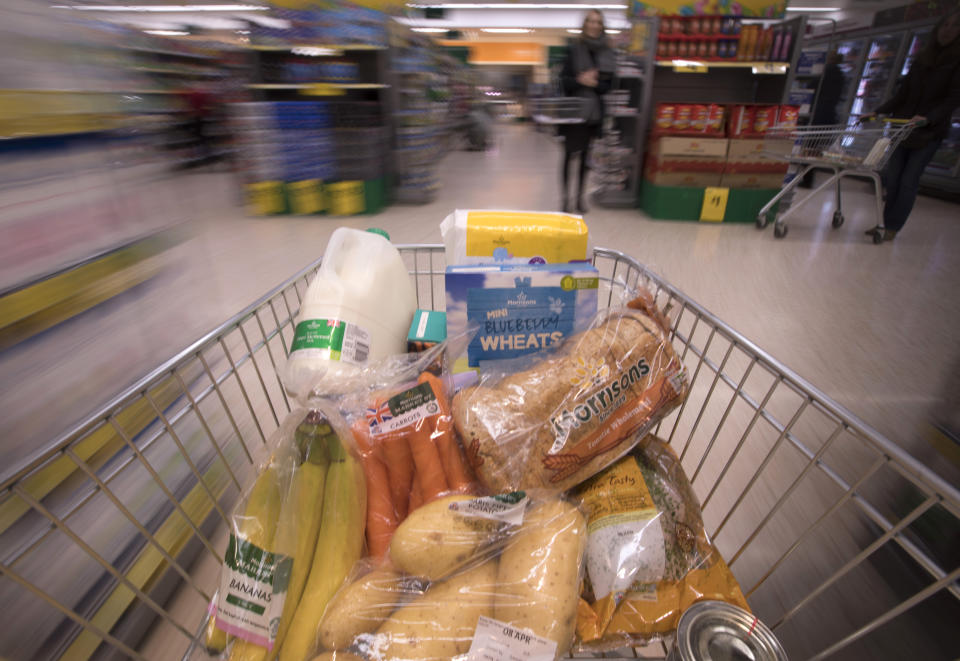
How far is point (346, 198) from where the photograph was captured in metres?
3.97

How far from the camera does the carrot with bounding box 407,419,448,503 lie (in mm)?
673

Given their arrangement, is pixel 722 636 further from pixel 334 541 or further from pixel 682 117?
pixel 682 117

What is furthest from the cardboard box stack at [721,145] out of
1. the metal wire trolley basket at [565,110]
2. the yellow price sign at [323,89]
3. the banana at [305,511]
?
the banana at [305,511]

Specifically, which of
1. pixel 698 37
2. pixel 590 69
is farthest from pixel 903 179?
pixel 590 69

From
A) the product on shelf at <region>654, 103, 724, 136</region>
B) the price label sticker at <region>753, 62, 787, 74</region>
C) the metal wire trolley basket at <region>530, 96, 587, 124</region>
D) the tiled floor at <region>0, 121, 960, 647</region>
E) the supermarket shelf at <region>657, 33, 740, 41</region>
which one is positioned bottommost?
the tiled floor at <region>0, 121, 960, 647</region>

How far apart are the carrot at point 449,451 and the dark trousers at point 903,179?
4.04 meters

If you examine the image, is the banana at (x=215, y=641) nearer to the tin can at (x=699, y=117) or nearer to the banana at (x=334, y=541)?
the banana at (x=334, y=541)

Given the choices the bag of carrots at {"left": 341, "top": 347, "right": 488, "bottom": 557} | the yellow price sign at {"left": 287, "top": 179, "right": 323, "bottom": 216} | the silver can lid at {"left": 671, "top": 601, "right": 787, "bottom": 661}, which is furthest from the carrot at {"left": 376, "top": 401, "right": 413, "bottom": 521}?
the yellow price sign at {"left": 287, "top": 179, "right": 323, "bottom": 216}

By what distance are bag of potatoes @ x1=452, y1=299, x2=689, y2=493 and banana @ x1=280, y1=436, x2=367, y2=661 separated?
18 centimetres

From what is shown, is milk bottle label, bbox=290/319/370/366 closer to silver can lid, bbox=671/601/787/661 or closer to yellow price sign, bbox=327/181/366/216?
silver can lid, bbox=671/601/787/661

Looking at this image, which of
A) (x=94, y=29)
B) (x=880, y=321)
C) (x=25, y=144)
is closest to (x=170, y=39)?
(x=94, y=29)

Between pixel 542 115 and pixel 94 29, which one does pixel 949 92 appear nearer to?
pixel 542 115

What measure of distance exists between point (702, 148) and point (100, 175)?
3822mm

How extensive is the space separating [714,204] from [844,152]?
0.91 m
